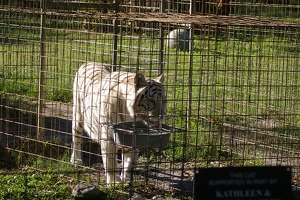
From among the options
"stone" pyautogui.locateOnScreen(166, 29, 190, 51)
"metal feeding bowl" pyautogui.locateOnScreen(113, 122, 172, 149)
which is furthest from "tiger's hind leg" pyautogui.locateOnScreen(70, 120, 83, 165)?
"stone" pyautogui.locateOnScreen(166, 29, 190, 51)

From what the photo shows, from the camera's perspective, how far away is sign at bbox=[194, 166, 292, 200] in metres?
3.62

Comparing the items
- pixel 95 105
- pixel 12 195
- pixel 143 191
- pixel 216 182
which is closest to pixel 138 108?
pixel 95 105

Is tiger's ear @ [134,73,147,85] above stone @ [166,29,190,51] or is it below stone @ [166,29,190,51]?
below

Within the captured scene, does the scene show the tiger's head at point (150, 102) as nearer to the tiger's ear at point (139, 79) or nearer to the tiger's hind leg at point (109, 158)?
the tiger's ear at point (139, 79)

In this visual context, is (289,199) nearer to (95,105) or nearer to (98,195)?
(98,195)

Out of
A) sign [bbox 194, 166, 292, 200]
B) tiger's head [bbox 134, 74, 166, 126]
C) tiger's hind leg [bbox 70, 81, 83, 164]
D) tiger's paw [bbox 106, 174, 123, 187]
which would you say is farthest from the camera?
tiger's hind leg [bbox 70, 81, 83, 164]

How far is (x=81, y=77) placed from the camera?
24.1 ft

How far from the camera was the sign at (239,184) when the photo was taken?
3.62m

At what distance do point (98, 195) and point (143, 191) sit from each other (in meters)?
0.68

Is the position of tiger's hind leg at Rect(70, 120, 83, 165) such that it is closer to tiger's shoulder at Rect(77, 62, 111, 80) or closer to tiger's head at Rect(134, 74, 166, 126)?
tiger's shoulder at Rect(77, 62, 111, 80)

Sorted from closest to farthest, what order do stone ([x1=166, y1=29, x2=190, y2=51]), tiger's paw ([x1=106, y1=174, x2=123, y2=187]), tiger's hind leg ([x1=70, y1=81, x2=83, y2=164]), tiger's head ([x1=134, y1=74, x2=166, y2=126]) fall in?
stone ([x1=166, y1=29, x2=190, y2=51]) → tiger's paw ([x1=106, y1=174, x2=123, y2=187]) → tiger's head ([x1=134, y1=74, x2=166, y2=126]) → tiger's hind leg ([x1=70, y1=81, x2=83, y2=164])

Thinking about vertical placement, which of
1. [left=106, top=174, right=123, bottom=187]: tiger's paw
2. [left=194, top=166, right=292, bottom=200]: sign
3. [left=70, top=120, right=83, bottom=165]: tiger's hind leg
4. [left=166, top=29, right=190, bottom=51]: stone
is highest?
[left=166, top=29, right=190, bottom=51]: stone

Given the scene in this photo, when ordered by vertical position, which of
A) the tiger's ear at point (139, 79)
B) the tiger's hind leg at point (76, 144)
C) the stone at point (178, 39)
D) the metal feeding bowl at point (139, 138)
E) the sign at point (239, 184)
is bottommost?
the tiger's hind leg at point (76, 144)

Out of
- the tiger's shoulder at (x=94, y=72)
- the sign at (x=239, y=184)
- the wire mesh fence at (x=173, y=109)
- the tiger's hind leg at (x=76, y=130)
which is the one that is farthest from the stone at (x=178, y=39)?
the sign at (x=239, y=184)
